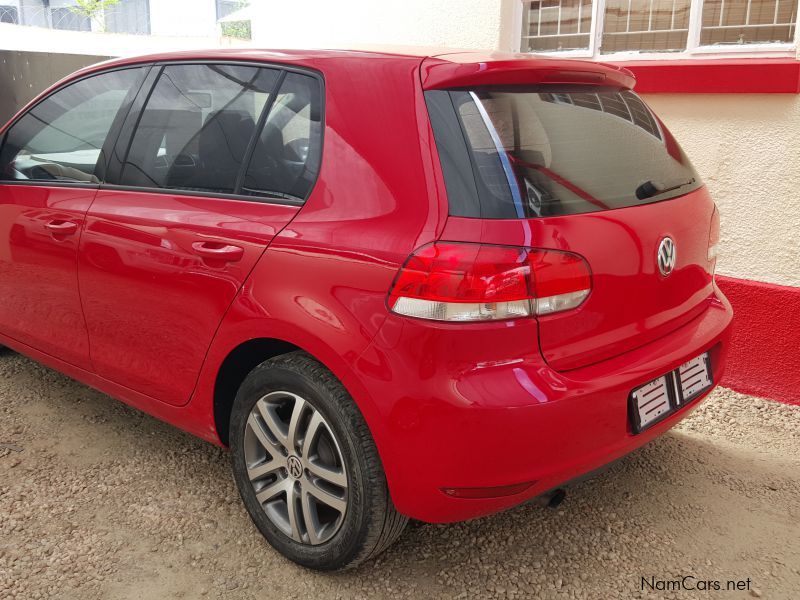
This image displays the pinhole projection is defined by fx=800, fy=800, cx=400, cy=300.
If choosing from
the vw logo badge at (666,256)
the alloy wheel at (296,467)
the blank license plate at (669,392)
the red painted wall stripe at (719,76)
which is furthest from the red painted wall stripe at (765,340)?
the alloy wheel at (296,467)

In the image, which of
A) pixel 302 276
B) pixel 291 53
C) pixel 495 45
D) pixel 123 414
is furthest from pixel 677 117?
pixel 123 414

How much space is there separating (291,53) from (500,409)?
4.54 feet

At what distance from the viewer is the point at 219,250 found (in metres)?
2.60

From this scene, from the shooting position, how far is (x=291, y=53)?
8.69 feet

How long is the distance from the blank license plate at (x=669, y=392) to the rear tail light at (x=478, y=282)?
0.47m

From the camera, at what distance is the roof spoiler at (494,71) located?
7.39 ft

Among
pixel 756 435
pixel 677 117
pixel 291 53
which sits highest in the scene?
pixel 291 53

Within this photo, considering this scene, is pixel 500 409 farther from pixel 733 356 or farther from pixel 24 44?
pixel 24 44

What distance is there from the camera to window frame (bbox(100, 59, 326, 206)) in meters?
2.48

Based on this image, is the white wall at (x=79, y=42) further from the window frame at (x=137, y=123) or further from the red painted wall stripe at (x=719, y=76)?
the window frame at (x=137, y=123)

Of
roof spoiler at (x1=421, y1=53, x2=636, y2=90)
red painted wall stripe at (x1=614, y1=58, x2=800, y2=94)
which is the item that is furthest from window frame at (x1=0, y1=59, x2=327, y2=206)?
red painted wall stripe at (x1=614, y1=58, x2=800, y2=94)

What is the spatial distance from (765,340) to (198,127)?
9.76ft

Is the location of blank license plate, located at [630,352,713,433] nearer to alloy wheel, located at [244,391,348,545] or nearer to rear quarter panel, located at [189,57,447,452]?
rear quarter panel, located at [189,57,447,452]

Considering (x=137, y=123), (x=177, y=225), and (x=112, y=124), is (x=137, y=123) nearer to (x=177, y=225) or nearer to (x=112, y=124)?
(x=112, y=124)
